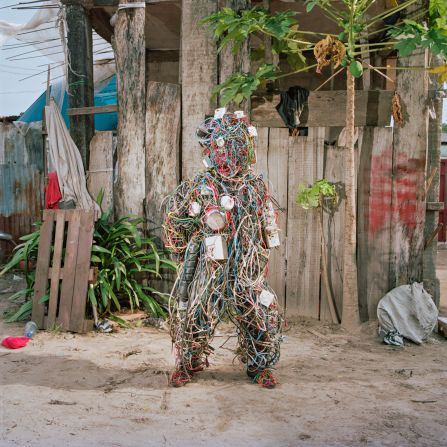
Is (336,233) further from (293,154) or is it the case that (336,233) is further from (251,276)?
(251,276)

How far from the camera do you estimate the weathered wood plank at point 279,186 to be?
16.6ft

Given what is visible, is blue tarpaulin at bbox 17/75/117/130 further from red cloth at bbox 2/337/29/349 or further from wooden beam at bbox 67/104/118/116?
red cloth at bbox 2/337/29/349

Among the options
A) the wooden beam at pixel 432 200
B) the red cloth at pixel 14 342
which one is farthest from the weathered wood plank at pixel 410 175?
the red cloth at pixel 14 342

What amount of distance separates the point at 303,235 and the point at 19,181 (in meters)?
4.83

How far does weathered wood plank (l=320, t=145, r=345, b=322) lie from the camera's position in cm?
500

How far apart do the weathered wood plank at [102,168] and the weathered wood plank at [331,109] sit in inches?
66.5

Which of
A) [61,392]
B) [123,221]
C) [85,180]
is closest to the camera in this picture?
[61,392]

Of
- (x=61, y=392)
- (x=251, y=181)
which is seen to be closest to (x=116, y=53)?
(x=251, y=181)

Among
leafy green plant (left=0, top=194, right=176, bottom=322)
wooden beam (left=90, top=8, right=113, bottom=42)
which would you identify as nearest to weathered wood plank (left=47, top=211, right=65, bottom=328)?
leafy green plant (left=0, top=194, right=176, bottom=322)

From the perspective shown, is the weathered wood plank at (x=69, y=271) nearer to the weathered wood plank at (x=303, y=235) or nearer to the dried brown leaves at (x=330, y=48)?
the weathered wood plank at (x=303, y=235)

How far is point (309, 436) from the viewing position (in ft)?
8.76

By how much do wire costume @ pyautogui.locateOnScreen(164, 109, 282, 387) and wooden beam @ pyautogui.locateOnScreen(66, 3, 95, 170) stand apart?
285 centimetres

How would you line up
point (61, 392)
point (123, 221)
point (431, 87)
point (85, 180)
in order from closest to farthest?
point (61, 392) → point (431, 87) → point (123, 221) → point (85, 180)

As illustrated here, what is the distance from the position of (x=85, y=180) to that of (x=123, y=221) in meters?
0.76
